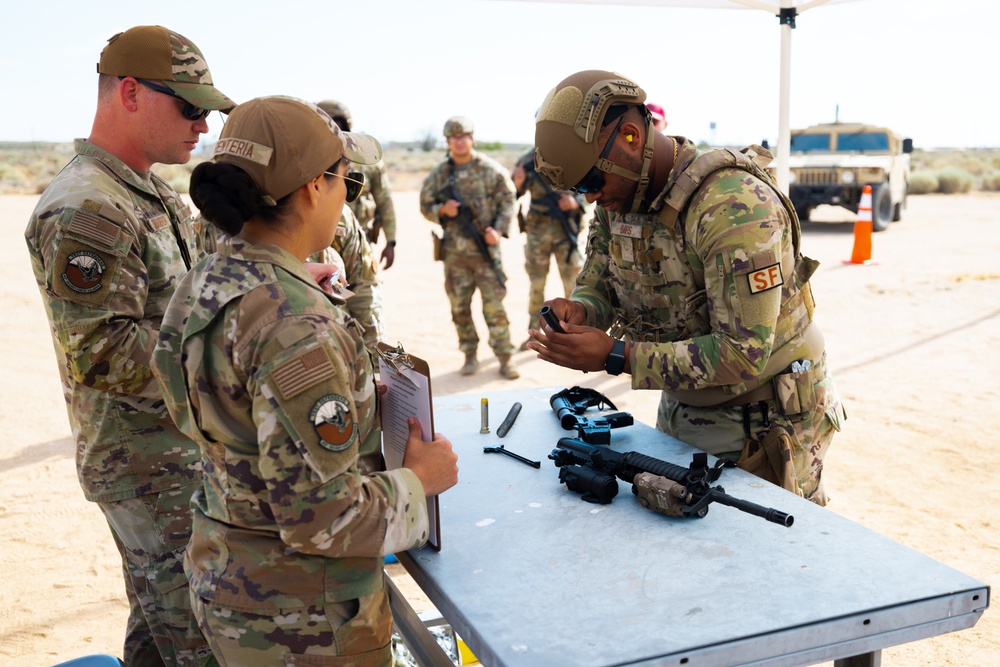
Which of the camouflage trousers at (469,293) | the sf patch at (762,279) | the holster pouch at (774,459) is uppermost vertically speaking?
the sf patch at (762,279)

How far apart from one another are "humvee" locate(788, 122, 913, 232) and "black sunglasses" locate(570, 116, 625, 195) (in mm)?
15435

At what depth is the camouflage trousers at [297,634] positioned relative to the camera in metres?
1.68

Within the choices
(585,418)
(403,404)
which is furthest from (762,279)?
(403,404)

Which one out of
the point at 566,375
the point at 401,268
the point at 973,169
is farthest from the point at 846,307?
the point at 973,169

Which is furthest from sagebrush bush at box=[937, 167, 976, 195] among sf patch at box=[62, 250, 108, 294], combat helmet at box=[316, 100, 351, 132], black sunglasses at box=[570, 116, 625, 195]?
sf patch at box=[62, 250, 108, 294]

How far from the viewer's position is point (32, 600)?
13.0ft

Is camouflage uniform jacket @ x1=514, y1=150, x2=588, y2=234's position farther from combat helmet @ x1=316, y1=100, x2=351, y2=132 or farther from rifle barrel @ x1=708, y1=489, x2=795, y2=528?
rifle barrel @ x1=708, y1=489, x2=795, y2=528

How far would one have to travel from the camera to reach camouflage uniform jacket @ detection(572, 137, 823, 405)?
2359mm

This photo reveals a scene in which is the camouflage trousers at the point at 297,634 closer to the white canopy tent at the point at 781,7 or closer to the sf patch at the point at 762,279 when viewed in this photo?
the sf patch at the point at 762,279

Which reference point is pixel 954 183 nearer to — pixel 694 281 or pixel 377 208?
pixel 377 208

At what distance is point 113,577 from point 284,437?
322cm

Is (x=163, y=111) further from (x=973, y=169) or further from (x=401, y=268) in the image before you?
(x=973, y=169)

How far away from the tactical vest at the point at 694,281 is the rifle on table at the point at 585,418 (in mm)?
229

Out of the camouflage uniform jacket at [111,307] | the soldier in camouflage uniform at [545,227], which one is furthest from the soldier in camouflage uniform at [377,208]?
the camouflage uniform jacket at [111,307]
